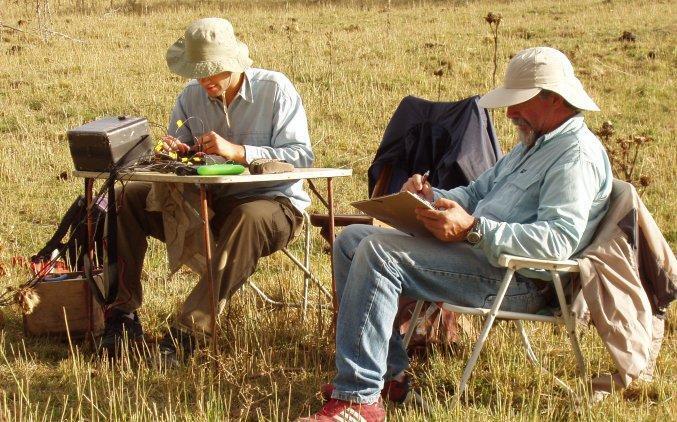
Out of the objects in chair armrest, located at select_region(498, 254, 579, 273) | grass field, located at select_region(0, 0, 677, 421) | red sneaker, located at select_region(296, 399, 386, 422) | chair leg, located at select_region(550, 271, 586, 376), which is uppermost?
chair armrest, located at select_region(498, 254, 579, 273)

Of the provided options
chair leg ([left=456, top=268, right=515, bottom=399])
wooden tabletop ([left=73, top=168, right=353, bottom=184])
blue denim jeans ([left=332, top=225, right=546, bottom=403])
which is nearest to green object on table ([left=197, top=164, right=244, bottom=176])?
wooden tabletop ([left=73, top=168, right=353, bottom=184])

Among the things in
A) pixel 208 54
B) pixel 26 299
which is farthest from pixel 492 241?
pixel 26 299

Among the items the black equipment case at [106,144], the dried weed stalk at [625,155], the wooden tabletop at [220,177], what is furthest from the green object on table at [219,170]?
the dried weed stalk at [625,155]

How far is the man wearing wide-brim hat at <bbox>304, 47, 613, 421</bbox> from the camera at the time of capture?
3.99 m

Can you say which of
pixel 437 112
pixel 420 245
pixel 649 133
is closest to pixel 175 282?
pixel 437 112

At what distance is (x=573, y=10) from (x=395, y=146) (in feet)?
41.6

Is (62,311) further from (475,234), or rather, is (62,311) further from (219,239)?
(475,234)

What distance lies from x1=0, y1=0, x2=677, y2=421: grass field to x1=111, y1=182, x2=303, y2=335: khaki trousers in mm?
273

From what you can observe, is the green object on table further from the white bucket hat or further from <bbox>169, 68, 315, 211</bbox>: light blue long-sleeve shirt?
the white bucket hat

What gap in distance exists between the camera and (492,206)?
172 inches

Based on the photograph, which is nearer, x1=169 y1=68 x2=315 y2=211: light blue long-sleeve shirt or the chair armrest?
the chair armrest

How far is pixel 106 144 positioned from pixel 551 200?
201cm

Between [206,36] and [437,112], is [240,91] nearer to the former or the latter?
[206,36]

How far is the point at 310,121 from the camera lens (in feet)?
35.8
